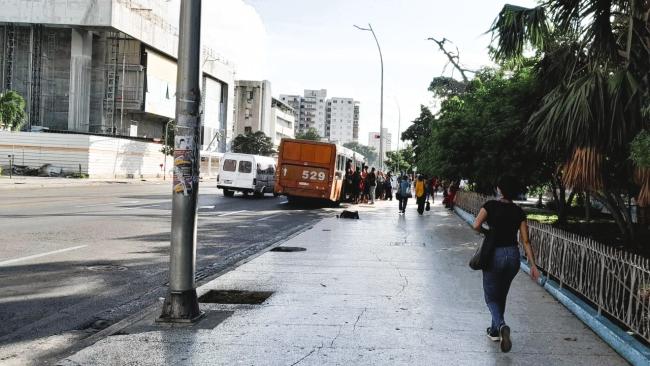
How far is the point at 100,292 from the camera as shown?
769 centimetres

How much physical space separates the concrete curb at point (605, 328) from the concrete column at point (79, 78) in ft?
204

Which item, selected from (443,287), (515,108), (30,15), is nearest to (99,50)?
(30,15)

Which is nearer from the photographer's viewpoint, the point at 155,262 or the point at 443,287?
the point at 443,287

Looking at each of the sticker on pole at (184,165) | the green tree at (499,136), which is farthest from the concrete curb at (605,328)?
the green tree at (499,136)

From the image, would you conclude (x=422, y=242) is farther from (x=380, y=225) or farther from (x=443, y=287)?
(x=443, y=287)

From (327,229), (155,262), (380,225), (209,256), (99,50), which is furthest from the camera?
(99,50)

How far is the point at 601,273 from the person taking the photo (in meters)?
6.56

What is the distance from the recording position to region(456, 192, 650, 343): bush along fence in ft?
18.4

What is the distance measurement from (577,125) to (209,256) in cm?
666

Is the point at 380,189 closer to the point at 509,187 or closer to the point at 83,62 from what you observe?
the point at 509,187

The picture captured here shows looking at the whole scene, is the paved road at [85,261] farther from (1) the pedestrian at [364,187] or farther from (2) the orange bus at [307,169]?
(1) the pedestrian at [364,187]

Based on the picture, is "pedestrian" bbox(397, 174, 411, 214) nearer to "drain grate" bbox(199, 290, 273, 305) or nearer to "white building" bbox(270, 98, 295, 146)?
"drain grate" bbox(199, 290, 273, 305)

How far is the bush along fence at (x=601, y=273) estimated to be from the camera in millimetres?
5594

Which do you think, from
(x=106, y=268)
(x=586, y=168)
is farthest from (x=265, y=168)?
(x=586, y=168)
